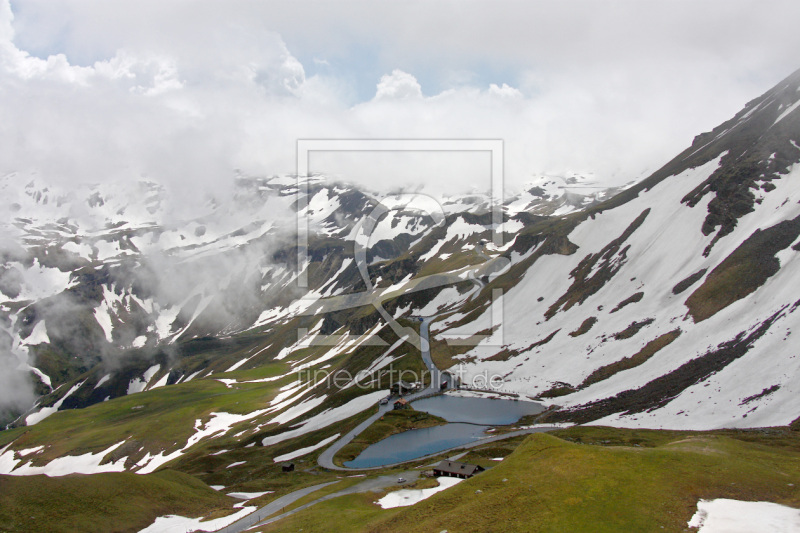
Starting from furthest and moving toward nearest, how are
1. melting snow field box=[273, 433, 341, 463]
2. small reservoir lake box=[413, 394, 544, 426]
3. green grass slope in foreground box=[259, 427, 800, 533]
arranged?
melting snow field box=[273, 433, 341, 463] → small reservoir lake box=[413, 394, 544, 426] → green grass slope in foreground box=[259, 427, 800, 533]

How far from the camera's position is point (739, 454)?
4303cm

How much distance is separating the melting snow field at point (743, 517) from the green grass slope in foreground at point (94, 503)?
176 feet

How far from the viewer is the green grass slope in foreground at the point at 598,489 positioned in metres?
33.8

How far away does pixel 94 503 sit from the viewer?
176 feet

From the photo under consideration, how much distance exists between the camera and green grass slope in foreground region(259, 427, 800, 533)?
33.8 m

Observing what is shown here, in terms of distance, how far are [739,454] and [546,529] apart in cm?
2282

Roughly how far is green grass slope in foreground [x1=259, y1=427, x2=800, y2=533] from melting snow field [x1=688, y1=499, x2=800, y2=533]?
0.87m

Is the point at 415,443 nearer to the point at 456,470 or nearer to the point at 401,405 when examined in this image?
the point at 401,405

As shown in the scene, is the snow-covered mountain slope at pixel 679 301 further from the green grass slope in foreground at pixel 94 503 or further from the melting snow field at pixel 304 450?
the green grass slope in foreground at pixel 94 503

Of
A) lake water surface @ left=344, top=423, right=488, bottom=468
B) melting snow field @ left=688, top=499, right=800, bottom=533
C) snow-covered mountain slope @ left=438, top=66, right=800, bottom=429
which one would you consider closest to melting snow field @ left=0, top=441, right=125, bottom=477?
lake water surface @ left=344, top=423, right=488, bottom=468

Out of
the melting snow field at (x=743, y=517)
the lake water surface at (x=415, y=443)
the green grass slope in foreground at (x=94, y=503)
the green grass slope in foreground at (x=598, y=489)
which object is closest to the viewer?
the melting snow field at (x=743, y=517)

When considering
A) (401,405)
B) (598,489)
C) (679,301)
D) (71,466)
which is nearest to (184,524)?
(598,489)

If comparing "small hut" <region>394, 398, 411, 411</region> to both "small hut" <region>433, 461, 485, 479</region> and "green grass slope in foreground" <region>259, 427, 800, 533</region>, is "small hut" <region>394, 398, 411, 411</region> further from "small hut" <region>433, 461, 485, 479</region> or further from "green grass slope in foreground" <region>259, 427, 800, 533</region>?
"green grass slope in foreground" <region>259, 427, 800, 533</region>

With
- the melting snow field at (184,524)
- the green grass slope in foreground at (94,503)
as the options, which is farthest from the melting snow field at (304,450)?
the melting snow field at (184,524)
